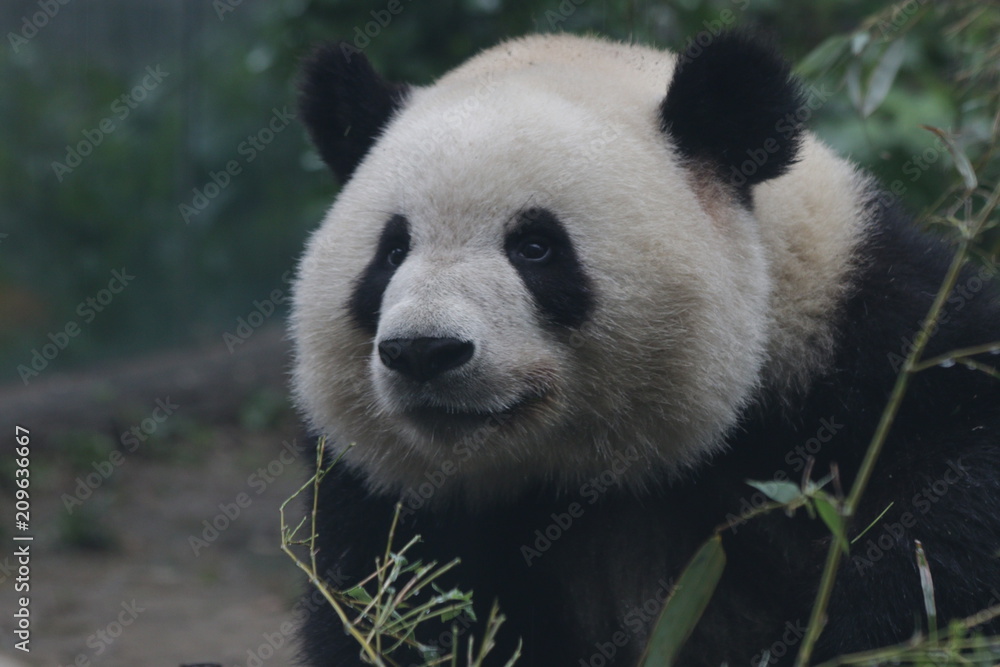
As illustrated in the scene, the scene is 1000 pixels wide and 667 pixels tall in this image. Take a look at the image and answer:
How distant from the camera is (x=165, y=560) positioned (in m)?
6.31

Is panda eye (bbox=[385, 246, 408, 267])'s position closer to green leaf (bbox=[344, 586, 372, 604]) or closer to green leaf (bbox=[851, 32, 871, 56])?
green leaf (bbox=[344, 586, 372, 604])

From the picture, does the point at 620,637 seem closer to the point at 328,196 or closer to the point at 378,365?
the point at 378,365

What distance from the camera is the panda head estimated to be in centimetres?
259

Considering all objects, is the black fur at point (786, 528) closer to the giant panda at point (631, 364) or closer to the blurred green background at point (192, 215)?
the giant panda at point (631, 364)

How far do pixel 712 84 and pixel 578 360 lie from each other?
76 centimetres

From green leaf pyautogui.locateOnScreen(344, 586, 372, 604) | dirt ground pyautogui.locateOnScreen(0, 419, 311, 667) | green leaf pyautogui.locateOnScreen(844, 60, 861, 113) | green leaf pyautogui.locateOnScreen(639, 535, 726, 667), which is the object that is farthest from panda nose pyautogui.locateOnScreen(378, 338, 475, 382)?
dirt ground pyautogui.locateOnScreen(0, 419, 311, 667)

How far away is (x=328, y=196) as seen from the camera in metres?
5.50

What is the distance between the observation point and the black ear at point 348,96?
3.22 m

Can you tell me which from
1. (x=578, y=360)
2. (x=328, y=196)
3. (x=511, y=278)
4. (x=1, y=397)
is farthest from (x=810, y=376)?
(x=1, y=397)

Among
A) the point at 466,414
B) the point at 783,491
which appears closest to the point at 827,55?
the point at 466,414

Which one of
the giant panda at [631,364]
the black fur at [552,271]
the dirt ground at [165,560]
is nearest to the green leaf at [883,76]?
the giant panda at [631,364]

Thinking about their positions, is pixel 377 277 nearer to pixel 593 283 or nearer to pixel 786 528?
pixel 593 283

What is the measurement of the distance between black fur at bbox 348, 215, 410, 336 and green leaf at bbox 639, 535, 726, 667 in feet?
3.41

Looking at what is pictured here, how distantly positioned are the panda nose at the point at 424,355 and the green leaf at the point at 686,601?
25.5 inches
